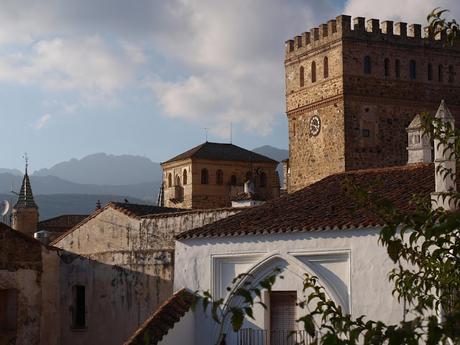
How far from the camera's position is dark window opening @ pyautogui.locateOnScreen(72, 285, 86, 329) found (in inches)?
962

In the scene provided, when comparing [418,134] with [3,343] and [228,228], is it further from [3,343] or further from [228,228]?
[3,343]

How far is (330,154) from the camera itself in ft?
150

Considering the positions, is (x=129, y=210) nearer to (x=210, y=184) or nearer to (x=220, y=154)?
(x=210, y=184)

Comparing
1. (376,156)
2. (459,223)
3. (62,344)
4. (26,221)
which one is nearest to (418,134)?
(62,344)

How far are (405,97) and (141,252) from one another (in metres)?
26.5

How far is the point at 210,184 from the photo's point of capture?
62594 mm

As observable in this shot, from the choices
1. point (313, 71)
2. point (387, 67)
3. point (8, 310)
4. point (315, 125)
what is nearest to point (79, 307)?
point (8, 310)

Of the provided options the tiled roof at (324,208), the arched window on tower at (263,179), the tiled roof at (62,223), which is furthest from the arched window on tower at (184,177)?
the tiled roof at (324,208)

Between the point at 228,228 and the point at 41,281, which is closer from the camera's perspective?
the point at 228,228

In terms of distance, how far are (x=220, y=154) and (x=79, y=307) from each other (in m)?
39.7

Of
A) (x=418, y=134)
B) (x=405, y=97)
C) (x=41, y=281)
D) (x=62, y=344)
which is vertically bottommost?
(x=62, y=344)

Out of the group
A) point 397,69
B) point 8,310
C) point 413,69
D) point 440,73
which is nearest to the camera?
point 8,310

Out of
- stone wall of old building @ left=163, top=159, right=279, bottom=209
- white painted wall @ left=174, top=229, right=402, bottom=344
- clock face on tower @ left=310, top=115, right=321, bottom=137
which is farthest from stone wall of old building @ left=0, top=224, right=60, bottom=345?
stone wall of old building @ left=163, top=159, right=279, bottom=209

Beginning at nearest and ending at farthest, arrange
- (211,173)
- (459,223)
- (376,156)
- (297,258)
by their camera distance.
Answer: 1. (459,223)
2. (297,258)
3. (376,156)
4. (211,173)
